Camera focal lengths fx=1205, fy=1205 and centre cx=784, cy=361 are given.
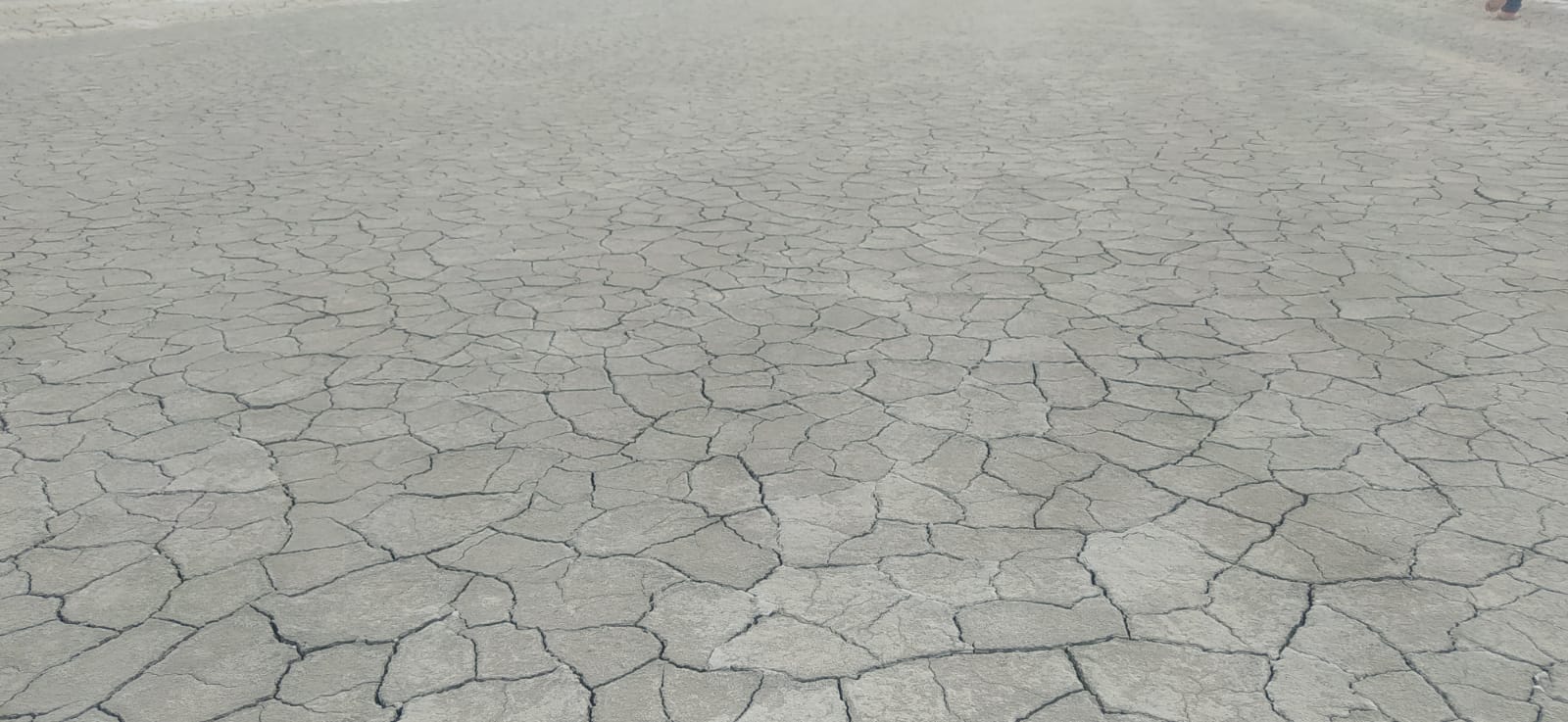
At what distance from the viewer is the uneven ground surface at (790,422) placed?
2369 millimetres

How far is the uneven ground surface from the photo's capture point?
7.77ft

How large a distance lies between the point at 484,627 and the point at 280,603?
0.47 m

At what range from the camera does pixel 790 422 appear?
3.43 meters

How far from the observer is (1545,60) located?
940 centimetres

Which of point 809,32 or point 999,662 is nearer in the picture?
point 999,662

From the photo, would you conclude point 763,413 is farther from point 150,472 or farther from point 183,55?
point 183,55

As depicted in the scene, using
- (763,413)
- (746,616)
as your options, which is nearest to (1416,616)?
(746,616)

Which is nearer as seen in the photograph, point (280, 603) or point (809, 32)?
point (280, 603)

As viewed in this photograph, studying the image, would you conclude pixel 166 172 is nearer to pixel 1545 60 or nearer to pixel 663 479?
pixel 663 479

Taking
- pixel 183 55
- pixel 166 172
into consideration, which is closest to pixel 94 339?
pixel 166 172

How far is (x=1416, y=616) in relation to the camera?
2.48m

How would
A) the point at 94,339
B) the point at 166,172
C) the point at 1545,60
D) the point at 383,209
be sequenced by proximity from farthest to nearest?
1. the point at 1545,60
2. the point at 166,172
3. the point at 383,209
4. the point at 94,339

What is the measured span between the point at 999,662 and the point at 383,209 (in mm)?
4257

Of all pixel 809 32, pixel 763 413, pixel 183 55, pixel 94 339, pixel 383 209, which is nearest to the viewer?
pixel 763 413
